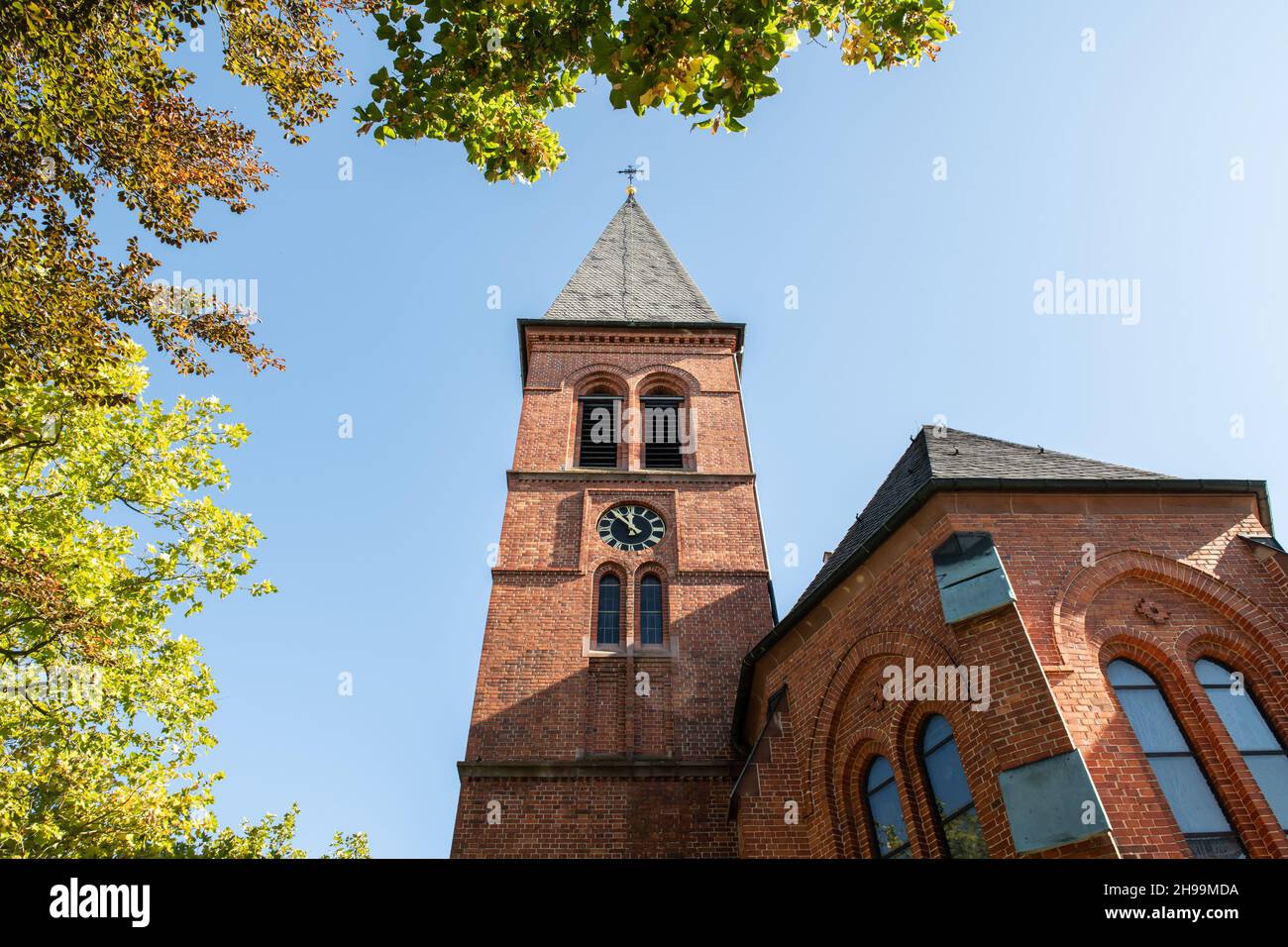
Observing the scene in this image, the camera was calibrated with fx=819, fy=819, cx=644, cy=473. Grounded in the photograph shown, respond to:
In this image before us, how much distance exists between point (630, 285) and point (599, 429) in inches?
300

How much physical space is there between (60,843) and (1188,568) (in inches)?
604

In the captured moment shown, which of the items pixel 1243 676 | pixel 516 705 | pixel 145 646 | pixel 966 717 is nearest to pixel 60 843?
pixel 145 646

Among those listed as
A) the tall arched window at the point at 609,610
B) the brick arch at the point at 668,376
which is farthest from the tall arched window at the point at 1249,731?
the brick arch at the point at 668,376

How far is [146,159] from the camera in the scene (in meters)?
7.76

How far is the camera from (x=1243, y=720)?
854 centimetres

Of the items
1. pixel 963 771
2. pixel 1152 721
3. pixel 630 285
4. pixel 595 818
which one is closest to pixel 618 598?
pixel 595 818

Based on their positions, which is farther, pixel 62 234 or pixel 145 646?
pixel 145 646

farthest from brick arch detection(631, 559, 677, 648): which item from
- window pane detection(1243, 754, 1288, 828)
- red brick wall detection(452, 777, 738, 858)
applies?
window pane detection(1243, 754, 1288, 828)

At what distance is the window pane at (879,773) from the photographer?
9938mm

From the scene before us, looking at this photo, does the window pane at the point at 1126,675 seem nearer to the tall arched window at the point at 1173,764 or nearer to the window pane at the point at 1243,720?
the tall arched window at the point at 1173,764

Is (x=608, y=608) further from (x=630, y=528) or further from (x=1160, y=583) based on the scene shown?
(x=1160, y=583)
